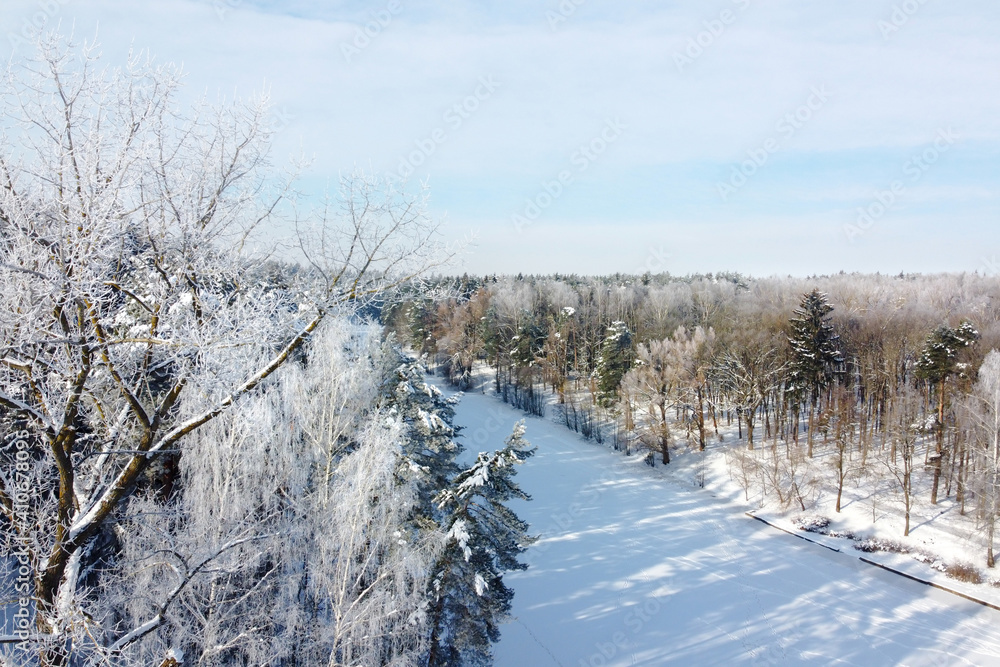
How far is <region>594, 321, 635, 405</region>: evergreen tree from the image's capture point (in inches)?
1515

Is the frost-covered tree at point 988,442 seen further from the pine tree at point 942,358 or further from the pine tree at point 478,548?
the pine tree at point 478,548

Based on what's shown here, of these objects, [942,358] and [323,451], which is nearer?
[323,451]

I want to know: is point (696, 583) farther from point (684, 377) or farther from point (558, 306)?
point (558, 306)

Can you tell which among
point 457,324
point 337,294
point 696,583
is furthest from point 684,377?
point 337,294

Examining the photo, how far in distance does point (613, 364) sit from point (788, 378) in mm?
11581

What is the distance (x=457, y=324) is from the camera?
5200 centimetres

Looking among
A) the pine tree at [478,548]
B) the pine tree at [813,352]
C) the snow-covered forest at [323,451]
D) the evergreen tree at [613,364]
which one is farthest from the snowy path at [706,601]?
the evergreen tree at [613,364]

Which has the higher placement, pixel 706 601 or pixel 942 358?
pixel 942 358

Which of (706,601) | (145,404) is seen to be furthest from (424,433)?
(706,601)

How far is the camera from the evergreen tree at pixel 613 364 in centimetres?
3847

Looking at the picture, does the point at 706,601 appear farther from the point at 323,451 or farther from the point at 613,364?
the point at 613,364

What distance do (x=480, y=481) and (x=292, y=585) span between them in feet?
14.1

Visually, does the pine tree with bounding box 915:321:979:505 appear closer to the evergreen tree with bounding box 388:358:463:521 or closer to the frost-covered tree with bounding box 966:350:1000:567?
the frost-covered tree with bounding box 966:350:1000:567

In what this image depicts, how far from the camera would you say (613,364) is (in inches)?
1526
